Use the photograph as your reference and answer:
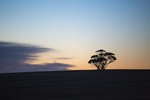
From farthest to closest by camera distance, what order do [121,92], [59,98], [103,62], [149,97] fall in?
[103,62]
[121,92]
[59,98]
[149,97]

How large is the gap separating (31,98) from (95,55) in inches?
2029

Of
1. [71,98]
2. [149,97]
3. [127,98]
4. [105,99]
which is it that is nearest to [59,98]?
[71,98]

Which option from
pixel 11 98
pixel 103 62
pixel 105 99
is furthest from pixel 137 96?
pixel 103 62

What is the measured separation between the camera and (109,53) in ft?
209

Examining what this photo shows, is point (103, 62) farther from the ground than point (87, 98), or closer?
farther from the ground

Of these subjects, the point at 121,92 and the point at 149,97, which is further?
the point at 121,92

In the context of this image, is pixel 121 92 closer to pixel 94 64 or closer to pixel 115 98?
pixel 115 98

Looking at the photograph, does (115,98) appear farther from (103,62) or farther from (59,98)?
(103,62)

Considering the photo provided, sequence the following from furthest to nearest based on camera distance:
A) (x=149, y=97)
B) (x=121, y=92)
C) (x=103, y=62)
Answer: (x=103, y=62) < (x=121, y=92) < (x=149, y=97)

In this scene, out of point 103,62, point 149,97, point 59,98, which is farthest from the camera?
point 103,62

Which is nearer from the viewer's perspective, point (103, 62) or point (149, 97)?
point (149, 97)

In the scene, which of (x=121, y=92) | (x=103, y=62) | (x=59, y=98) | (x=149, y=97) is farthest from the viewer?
(x=103, y=62)

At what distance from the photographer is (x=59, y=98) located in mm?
12359

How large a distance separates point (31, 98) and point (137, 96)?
441 cm
